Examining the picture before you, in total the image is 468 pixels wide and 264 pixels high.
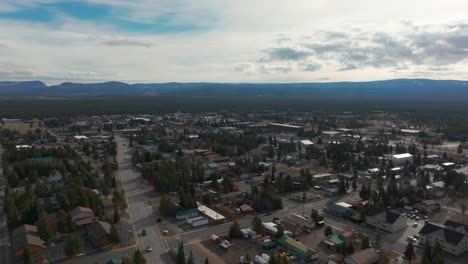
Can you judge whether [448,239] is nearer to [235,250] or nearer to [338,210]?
[338,210]

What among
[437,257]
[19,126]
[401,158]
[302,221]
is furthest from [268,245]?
[19,126]

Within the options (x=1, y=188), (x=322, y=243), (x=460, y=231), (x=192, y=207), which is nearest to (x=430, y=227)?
(x=460, y=231)

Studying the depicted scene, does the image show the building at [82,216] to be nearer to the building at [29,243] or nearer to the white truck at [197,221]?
the building at [29,243]

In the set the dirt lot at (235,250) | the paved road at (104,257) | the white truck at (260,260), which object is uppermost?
the white truck at (260,260)

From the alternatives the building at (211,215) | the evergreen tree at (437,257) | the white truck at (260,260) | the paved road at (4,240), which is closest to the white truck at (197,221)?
the building at (211,215)

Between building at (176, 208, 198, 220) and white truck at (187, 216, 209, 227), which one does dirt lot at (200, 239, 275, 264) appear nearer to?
Result: white truck at (187, 216, 209, 227)

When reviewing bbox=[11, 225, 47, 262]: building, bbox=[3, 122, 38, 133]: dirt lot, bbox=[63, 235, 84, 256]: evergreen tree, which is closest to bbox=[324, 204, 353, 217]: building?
bbox=[63, 235, 84, 256]: evergreen tree
